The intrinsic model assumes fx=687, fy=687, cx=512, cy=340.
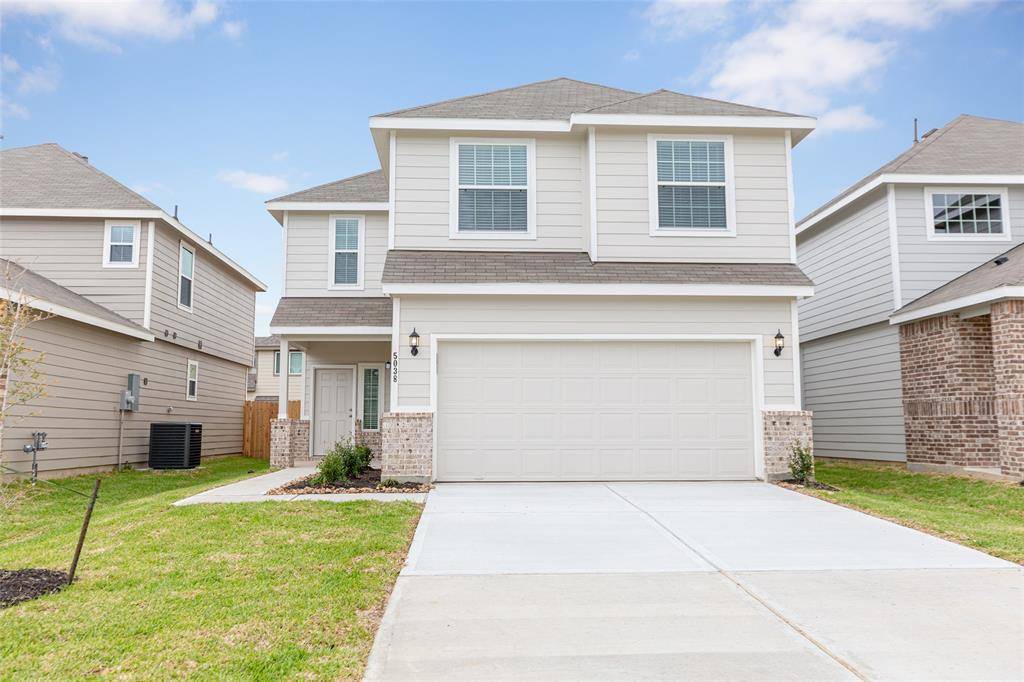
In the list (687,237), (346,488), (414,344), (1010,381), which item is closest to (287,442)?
(346,488)

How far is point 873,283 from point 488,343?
8445 mm

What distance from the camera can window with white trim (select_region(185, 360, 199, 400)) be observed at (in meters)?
17.2

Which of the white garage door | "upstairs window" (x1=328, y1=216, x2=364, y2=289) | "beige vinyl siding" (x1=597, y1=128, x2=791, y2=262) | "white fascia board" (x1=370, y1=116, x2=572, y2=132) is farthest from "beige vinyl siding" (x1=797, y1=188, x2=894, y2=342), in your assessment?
"upstairs window" (x1=328, y1=216, x2=364, y2=289)

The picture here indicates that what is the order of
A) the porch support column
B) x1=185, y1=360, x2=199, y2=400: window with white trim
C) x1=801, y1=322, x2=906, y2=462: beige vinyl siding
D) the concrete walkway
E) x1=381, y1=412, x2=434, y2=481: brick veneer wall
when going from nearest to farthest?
1. the concrete walkway
2. x1=381, y1=412, x2=434, y2=481: brick veneer wall
3. x1=801, y1=322, x2=906, y2=462: beige vinyl siding
4. the porch support column
5. x1=185, y1=360, x2=199, y2=400: window with white trim

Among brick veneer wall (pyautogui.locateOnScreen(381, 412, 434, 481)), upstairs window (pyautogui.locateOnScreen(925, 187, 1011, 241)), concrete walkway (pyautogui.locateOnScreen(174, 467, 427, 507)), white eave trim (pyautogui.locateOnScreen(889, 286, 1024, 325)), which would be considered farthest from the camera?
upstairs window (pyautogui.locateOnScreen(925, 187, 1011, 241))

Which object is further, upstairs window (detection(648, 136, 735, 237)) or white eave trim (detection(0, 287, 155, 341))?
upstairs window (detection(648, 136, 735, 237))

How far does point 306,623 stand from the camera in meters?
4.07

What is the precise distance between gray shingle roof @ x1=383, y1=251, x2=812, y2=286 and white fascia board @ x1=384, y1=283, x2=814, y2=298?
82 millimetres

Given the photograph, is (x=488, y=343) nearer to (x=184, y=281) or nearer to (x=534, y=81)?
(x=534, y=81)

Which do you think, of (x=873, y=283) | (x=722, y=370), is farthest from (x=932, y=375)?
(x=722, y=370)

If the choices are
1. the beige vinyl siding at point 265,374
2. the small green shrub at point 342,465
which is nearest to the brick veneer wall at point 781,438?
the small green shrub at point 342,465

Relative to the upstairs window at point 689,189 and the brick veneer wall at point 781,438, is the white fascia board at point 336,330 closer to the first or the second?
the upstairs window at point 689,189

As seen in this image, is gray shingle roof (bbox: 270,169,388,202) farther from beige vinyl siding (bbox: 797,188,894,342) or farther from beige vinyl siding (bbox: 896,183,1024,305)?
beige vinyl siding (bbox: 896,183,1024,305)

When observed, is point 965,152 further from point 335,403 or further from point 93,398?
point 93,398
